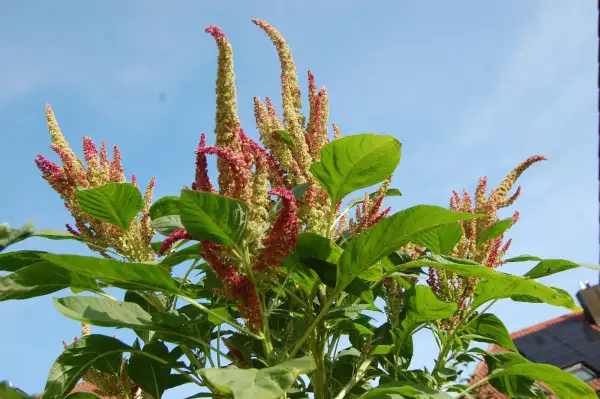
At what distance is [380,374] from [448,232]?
666mm

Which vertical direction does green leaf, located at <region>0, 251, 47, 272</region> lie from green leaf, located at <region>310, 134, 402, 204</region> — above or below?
below

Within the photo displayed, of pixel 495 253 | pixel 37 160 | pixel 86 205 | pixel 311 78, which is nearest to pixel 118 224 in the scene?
pixel 86 205

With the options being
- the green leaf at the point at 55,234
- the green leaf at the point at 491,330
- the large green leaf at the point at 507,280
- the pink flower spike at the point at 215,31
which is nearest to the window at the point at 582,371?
the green leaf at the point at 491,330

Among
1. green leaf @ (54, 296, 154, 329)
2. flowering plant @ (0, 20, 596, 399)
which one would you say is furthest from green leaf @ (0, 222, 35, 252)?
green leaf @ (54, 296, 154, 329)

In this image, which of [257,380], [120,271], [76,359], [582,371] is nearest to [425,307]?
[257,380]

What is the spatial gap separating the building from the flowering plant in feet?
22.3

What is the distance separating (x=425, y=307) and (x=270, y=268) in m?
0.70

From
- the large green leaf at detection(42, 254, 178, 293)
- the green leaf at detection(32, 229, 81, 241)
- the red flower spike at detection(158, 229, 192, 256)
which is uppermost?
the green leaf at detection(32, 229, 81, 241)

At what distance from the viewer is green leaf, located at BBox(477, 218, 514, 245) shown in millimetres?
2229

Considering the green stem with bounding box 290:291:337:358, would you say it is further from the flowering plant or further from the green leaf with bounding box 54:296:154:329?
the green leaf with bounding box 54:296:154:329

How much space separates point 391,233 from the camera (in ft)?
4.64

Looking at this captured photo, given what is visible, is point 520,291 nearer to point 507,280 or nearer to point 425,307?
point 507,280

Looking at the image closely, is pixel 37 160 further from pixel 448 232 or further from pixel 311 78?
pixel 448 232

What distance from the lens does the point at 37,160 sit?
5.77 feet
